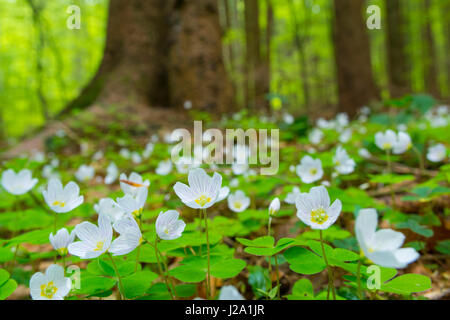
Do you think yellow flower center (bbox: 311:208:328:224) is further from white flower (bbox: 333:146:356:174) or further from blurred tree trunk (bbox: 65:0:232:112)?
blurred tree trunk (bbox: 65:0:232:112)

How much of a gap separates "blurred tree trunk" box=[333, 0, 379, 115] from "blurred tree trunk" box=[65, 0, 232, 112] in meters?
2.27

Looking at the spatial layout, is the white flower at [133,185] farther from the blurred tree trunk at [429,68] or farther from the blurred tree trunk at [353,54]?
the blurred tree trunk at [429,68]

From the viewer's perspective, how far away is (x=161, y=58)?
19.8 ft

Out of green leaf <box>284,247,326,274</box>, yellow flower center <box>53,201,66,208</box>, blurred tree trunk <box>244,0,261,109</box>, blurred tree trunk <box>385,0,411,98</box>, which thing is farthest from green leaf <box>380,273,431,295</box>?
blurred tree trunk <box>385,0,411,98</box>

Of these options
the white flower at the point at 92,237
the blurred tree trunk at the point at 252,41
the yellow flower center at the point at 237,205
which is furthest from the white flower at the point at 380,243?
the blurred tree trunk at the point at 252,41

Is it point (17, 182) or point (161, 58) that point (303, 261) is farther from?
point (161, 58)

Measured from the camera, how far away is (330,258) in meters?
0.84

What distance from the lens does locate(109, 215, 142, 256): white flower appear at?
0.76m

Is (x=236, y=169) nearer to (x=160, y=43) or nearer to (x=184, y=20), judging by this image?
(x=184, y=20)

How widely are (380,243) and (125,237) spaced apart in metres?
0.59

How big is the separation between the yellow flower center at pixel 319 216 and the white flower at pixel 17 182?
4.20 feet

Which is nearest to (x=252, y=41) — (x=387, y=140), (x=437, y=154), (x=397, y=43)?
(x=397, y=43)

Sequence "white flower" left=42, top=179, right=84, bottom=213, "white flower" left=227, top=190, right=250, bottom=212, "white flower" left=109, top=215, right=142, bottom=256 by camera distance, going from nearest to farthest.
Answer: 1. "white flower" left=109, top=215, right=142, bottom=256
2. "white flower" left=42, top=179, right=84, bottom=213
3. "white flower" left=227, top=190, right=250, bottom=212

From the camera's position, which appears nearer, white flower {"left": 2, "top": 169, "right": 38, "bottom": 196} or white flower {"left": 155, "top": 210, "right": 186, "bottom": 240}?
white flower {"left": 155, "top": 210, "right": 186, "bottom": 240}
